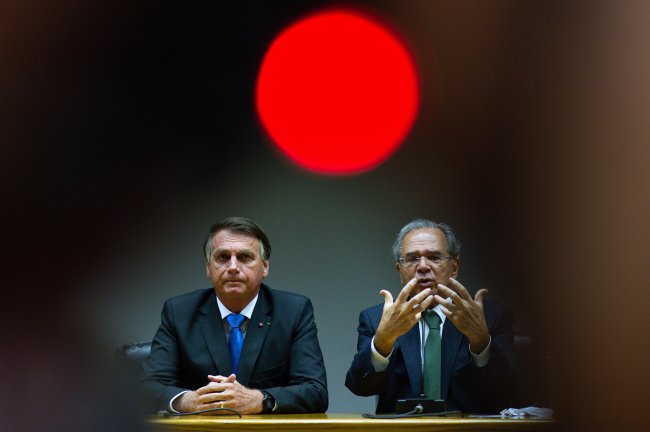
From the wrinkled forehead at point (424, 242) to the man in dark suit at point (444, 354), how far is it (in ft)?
0.67

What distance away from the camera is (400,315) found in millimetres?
2949

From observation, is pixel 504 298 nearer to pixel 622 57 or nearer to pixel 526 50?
pixel 526 50

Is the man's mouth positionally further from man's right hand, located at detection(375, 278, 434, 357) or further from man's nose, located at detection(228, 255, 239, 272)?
man's nose, located at detection(228, 255, 239, 272)

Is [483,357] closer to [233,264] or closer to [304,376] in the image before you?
[304,376]

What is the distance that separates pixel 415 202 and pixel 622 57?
346cm

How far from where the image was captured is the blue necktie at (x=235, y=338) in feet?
10.3

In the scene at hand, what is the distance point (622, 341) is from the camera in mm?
1041

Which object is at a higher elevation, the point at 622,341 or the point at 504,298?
the point at 504,298

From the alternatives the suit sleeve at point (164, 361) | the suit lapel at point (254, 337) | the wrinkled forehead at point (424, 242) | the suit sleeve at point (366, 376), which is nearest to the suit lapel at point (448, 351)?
the suit sleeve at point (366, 376)

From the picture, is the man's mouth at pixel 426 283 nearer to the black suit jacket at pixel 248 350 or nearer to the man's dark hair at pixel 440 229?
the man's dark hair at pixel 440 229

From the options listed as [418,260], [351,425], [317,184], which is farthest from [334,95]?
[351,425]

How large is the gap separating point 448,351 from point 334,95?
202cm

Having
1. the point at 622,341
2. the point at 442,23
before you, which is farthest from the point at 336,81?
the point at 622,341

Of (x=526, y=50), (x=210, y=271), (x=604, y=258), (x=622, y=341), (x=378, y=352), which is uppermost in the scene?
(x=526, y=50)
